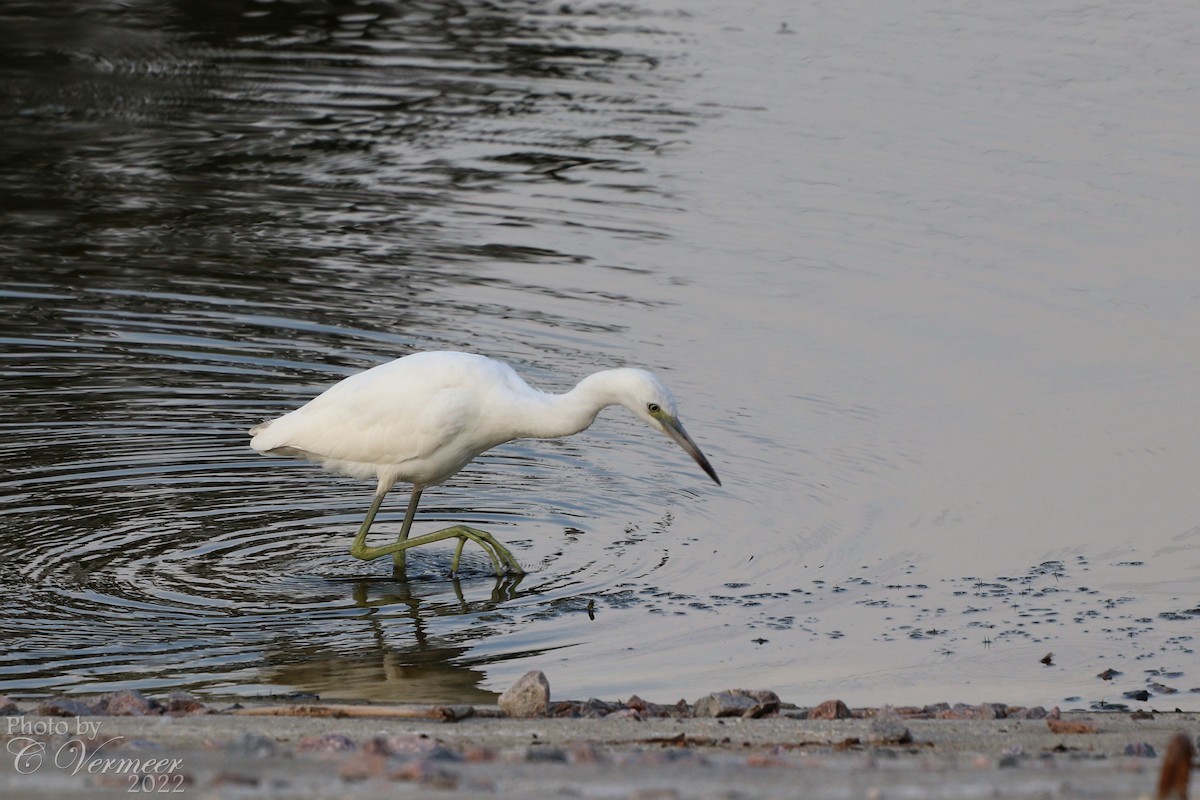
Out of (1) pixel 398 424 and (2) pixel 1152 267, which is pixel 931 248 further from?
(1) pixel 398 424

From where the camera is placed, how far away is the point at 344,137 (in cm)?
1877

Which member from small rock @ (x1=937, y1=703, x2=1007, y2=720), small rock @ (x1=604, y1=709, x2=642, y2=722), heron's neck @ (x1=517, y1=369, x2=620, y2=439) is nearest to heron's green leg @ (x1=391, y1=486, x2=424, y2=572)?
heron's neck @ (x1=517, y1=369, x2=620, y2=439)

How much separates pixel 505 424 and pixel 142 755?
13.5 feet

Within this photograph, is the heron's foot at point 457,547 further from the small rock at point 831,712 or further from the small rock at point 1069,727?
the small rock at point 1069,727

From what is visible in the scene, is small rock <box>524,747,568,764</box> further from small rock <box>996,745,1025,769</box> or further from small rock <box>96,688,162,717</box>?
small rock <box>96,688,162,717</box>

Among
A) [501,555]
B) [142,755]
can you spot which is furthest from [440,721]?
[501,555]

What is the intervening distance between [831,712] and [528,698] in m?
1.15

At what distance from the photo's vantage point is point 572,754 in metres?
5.16

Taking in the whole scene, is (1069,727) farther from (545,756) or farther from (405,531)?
(405,531)

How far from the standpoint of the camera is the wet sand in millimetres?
4664

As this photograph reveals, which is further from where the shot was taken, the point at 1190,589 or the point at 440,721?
the point at 1190,589

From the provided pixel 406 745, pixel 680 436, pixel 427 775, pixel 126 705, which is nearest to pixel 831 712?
pixel 406 745

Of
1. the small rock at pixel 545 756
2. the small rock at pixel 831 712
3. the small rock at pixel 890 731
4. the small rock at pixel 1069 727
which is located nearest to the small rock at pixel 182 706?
the small rock at pixel 545 756

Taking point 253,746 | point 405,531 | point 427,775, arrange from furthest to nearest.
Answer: point 405,531 < point 253,746 < point 427,775
